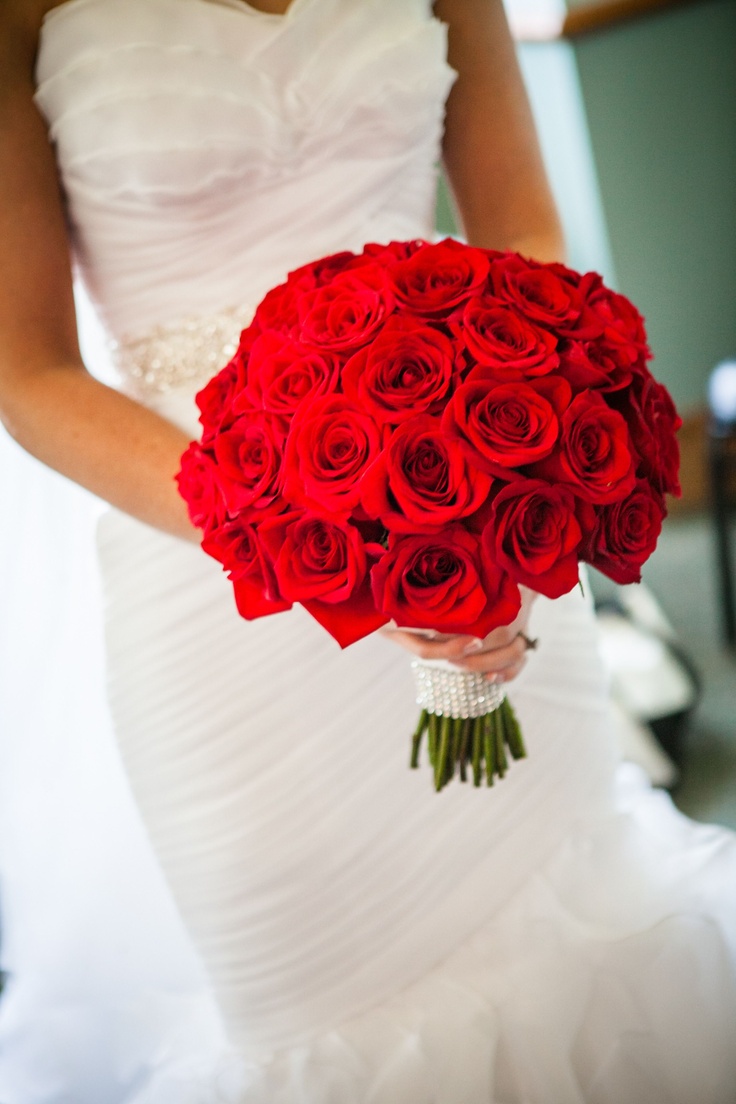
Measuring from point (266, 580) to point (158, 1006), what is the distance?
34.8 inches

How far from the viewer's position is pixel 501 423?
640mm

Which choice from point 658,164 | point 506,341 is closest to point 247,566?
point 506,341

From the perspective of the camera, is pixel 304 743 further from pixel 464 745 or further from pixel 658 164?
pixel 658 164

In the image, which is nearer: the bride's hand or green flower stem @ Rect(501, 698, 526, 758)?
the bride's hand

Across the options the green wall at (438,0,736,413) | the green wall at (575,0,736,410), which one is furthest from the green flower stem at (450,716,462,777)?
the green wall at (575,0,736,410)

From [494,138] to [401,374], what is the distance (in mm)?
641

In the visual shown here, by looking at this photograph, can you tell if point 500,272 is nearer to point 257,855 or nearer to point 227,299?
point 227,299

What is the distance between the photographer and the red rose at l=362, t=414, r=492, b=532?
62 cm

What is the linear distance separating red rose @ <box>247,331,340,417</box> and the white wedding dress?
1.19ft

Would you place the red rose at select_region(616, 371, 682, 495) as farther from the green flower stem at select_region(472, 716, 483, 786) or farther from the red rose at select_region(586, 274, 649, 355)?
the green flower stem at select_region(472, 716, 483, 786)

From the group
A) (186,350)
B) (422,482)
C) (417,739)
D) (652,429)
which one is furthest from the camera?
(186,350)

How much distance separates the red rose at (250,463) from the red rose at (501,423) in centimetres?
15

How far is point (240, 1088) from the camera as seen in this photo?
0.98m

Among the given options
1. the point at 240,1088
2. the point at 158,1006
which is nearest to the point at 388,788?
the point at 240,1088
